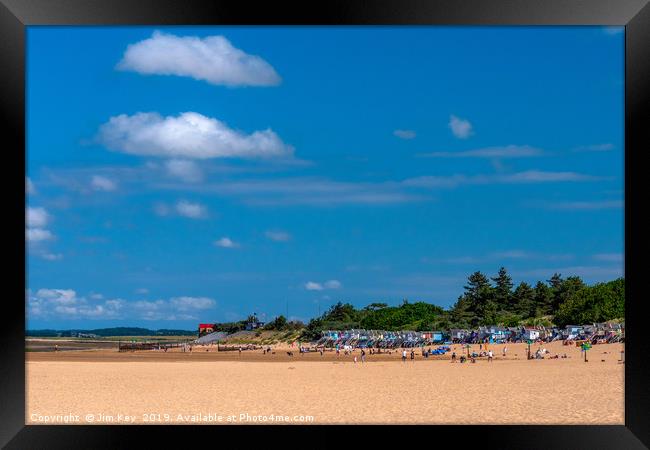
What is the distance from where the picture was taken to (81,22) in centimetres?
520

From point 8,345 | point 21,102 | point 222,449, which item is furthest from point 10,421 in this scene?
point 21,102

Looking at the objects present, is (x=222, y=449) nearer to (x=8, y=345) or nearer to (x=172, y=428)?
(x=172, y=428)

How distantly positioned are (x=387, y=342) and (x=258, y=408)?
27.2m

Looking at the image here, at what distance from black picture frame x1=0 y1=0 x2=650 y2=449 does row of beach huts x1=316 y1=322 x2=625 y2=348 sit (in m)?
24.2

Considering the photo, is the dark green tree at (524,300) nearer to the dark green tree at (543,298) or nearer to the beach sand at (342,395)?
the dark green tree at (543,298)

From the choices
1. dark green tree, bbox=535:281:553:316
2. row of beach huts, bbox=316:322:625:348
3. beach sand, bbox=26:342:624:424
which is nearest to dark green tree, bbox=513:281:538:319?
dark green tree, bbox=535:281:553:316

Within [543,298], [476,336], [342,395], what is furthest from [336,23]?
[543,298]

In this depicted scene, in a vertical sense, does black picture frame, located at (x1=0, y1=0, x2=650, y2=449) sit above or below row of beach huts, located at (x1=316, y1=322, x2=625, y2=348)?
above

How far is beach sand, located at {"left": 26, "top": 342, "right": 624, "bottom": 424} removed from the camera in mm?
9922

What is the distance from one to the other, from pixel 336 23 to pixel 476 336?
104 feet

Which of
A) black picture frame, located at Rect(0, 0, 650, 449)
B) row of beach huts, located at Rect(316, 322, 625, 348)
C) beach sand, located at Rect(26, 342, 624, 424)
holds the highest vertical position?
black picture frame, located at Rect(0, 0, 650, 449)

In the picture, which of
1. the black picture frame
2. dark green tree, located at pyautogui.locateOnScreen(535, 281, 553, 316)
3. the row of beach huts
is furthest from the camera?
dark green tree, located at pyautogui.locateOnScreen(535, 281, 553, 316)

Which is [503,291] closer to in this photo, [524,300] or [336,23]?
[524,300]

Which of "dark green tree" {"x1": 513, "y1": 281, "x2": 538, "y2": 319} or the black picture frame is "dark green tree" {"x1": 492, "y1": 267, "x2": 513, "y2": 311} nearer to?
"dark green tree" {"x1": 513, "y1": 281, "x2": 538, "y2": 319}
